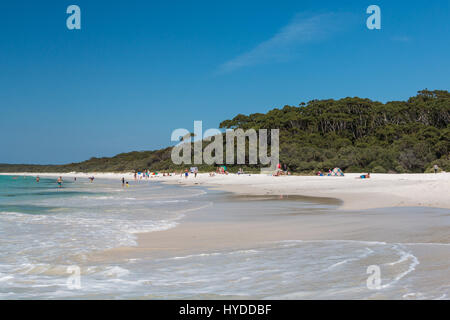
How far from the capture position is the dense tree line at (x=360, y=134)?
135 feet

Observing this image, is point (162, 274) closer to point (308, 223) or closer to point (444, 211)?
point (308, 223)

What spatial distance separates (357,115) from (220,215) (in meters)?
68.6

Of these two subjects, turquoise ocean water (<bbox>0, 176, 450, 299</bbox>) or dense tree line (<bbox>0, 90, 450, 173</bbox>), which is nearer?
turquoise ocean water (<bbox>0, 176, 450, 299</bbox>)

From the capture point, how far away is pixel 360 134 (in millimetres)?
67625

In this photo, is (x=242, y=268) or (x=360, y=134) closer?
(x=242, y=268)

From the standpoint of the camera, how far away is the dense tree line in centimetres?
4119

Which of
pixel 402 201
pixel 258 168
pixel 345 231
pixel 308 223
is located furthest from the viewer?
pixel 258 168

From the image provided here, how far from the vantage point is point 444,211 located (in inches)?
409

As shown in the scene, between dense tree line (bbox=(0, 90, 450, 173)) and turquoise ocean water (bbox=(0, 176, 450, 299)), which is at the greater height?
dense tree line (bbox=(0, 90, 450, 173))

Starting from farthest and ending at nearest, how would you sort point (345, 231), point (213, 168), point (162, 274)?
point (213, 168)
point (345, 231)
point (162, 274)

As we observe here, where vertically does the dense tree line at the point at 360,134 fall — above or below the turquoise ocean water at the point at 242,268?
above

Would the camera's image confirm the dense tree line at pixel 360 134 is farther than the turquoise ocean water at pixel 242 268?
Yes

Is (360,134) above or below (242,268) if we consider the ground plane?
above

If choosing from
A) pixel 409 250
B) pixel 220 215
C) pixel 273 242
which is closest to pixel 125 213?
pixel 220 215
